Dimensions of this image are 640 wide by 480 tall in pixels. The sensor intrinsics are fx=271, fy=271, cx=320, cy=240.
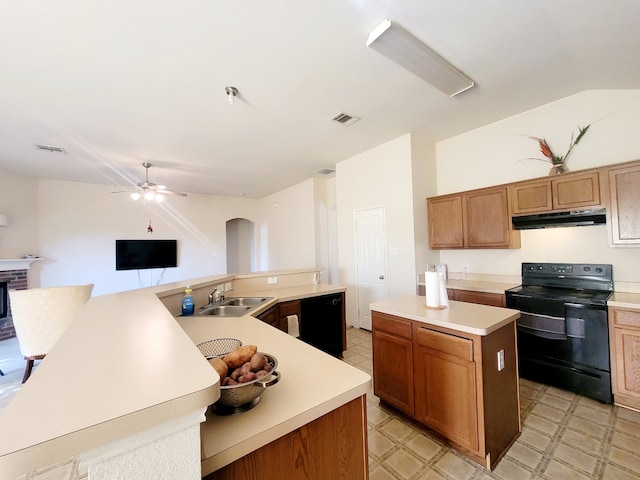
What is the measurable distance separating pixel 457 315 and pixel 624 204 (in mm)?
1968

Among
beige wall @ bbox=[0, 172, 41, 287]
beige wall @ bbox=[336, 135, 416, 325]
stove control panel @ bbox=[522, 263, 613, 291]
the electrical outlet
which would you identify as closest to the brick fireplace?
beige wall @ bbox=[0, 172, 41, 287]

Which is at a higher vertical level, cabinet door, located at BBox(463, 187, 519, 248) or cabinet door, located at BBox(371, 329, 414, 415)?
cabinet door, located at BBox(463, 187, 519, 248)

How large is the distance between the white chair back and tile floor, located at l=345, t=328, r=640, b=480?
3249 mm

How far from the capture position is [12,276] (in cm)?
467

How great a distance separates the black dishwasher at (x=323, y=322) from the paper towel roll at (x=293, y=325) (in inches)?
4.2

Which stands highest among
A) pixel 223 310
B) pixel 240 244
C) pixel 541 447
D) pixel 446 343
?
pixel 240 244

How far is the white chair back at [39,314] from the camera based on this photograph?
110 inches

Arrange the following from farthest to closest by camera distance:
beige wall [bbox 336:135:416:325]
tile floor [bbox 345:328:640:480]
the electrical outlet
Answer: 1. beige wall [bbox 336:135:416:325]
2. the electrical outlet
3. tile floor [bbox 345:328:640:480]

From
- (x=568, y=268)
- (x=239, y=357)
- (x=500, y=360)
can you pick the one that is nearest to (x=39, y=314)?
(x=239, y=357)

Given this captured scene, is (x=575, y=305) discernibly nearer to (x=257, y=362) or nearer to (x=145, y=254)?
(x=257, y=362)

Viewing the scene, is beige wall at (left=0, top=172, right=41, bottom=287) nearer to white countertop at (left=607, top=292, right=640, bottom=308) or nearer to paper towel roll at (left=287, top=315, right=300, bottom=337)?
paper towel roll at (left=287, top=315, right=300, bottom=337)

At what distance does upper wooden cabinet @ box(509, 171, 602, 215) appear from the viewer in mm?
2547

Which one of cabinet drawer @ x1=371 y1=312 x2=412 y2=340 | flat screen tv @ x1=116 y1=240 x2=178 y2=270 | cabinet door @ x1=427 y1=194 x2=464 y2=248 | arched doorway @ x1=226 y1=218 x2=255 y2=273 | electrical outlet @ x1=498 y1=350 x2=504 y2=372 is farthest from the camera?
arched doorway @ x1=226 y1=218 x2=255 y2=273

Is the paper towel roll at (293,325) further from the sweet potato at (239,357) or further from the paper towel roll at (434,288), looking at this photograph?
the sweet potato at (239,357)
